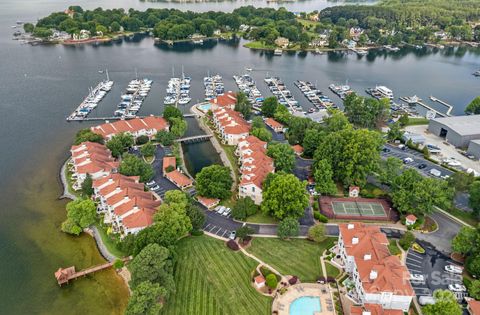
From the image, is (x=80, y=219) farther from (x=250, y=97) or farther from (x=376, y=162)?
(x=250, y=97)

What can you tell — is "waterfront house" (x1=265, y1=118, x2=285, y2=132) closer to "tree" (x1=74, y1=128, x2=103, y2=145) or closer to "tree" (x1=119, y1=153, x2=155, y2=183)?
"tree" (x1=119, y1=153, x2=155, y2=183)

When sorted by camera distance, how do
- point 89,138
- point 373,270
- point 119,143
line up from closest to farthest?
1. point 373,270
2. point 119,143
3. point 89,138

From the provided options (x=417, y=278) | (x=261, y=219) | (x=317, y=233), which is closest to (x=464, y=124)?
(x=417, y=278)

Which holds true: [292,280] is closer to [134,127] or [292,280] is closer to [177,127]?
[177,127]

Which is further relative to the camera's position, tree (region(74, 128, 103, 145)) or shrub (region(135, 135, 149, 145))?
shrub (region(135, 135, 149, 145))

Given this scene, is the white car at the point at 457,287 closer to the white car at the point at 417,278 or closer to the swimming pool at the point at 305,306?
the white car at the point at 417,278

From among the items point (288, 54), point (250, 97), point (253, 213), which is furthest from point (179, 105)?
point (288, 54)

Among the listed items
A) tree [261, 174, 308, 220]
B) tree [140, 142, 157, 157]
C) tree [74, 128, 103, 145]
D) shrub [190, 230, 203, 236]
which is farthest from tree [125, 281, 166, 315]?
tree [74, 128, 103, 145]

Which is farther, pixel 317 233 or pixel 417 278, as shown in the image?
pixel 317 233
